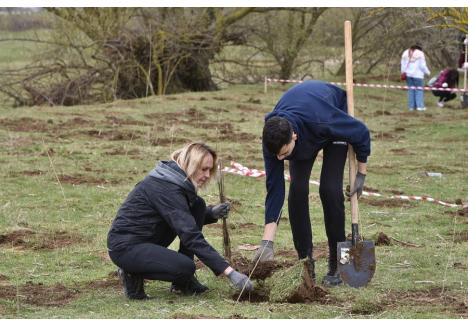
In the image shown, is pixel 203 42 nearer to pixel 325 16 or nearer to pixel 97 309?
pixel 325 16

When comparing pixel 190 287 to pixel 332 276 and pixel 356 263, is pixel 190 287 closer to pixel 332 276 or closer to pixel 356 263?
pixel 332 276

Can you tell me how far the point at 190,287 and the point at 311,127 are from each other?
139 cm

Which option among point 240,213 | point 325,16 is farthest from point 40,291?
point 325,16

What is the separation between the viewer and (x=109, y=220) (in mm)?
9531

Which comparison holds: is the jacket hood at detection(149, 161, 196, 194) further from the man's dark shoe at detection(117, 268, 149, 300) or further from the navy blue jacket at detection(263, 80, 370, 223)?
the man's dark shoe at detection(117, 268, 149, 300)

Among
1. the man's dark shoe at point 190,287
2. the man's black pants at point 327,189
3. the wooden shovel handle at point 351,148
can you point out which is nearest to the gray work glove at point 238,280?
the man's dark shoe at point 190,287

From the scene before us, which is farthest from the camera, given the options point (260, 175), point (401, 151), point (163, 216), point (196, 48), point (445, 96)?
point (196, 48)

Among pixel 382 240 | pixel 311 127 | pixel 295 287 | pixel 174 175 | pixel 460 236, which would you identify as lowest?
pixel 460 236

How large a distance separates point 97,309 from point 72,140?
935cm

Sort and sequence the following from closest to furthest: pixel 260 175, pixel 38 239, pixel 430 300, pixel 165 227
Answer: pixel 430 300, pixel 165 227, pixel 38 239, pixel 260 175

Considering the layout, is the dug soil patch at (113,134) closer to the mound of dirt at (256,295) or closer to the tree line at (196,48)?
the tree line at (196,48)

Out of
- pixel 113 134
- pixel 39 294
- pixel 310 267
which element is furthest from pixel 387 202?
pixel 113 134

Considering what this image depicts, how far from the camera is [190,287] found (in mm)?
6387

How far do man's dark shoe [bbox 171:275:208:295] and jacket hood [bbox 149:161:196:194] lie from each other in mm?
683
